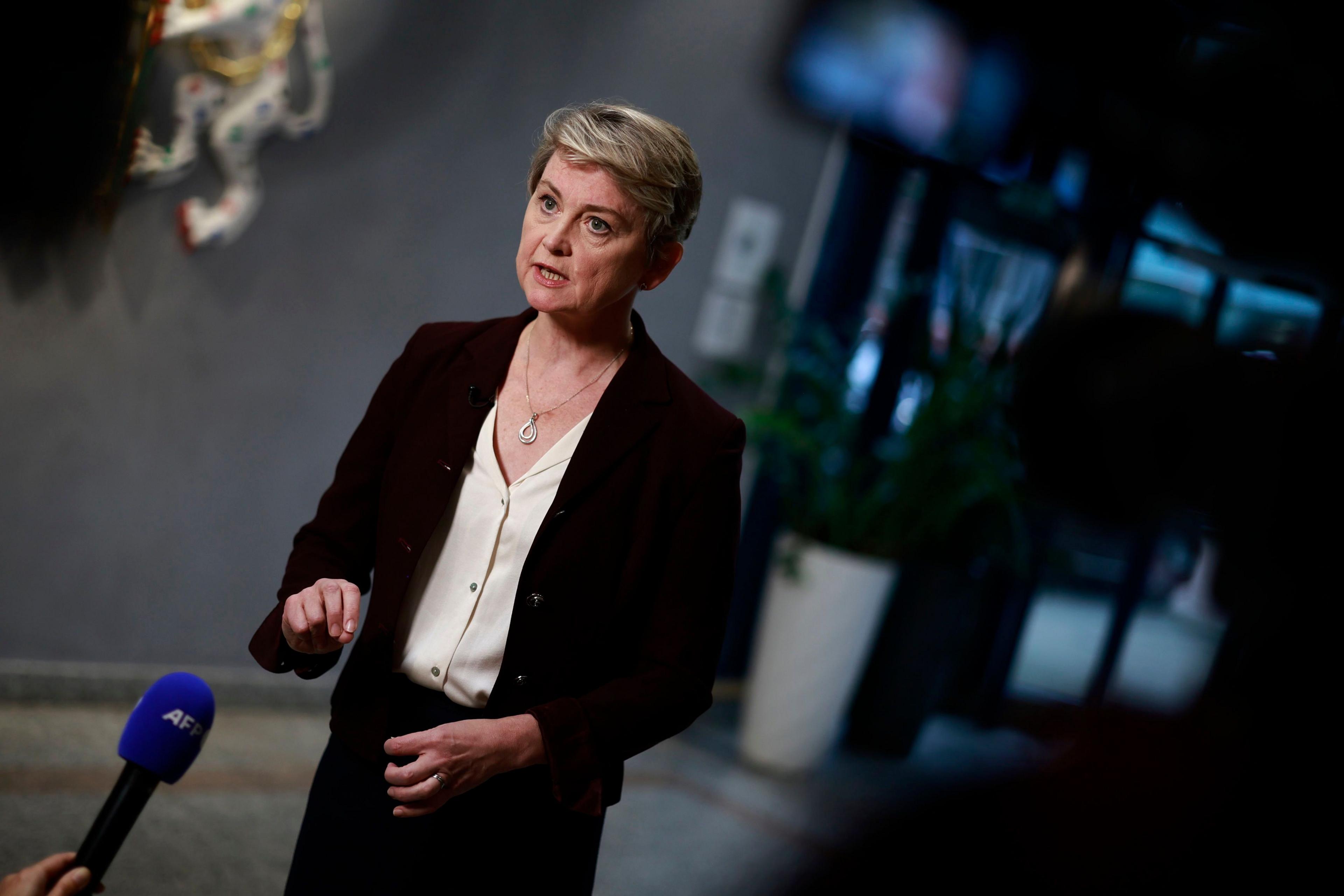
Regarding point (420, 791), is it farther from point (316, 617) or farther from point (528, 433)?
point (528, 433)

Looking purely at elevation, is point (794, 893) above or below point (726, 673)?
above

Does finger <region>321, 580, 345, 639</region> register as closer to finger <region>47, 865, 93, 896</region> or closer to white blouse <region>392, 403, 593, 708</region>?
white blouse <region>392, 403, 593, 708</region>

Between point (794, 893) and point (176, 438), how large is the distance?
3026mm

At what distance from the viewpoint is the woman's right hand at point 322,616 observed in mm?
1085

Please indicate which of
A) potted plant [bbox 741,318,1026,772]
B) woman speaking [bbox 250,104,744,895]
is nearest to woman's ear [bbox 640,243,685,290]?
woman speaking [bbox 250,104,744,895]

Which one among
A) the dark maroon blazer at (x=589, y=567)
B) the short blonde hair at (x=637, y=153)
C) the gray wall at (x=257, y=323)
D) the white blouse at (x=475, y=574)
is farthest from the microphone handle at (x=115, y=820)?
the gray wall at (x=257, y=323)

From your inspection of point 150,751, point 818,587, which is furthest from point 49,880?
point 818,587

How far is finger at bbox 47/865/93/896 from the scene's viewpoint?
95 centimetres

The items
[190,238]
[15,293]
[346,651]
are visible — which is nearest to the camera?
[15,293]

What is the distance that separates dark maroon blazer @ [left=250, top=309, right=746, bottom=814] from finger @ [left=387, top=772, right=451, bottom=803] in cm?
12

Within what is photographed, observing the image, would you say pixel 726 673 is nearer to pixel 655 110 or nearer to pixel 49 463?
pixel 655 110

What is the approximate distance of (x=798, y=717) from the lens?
151 inches

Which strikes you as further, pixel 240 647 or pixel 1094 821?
pixel 240 647

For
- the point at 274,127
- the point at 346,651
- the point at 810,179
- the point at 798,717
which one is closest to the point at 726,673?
the point at 798,717
